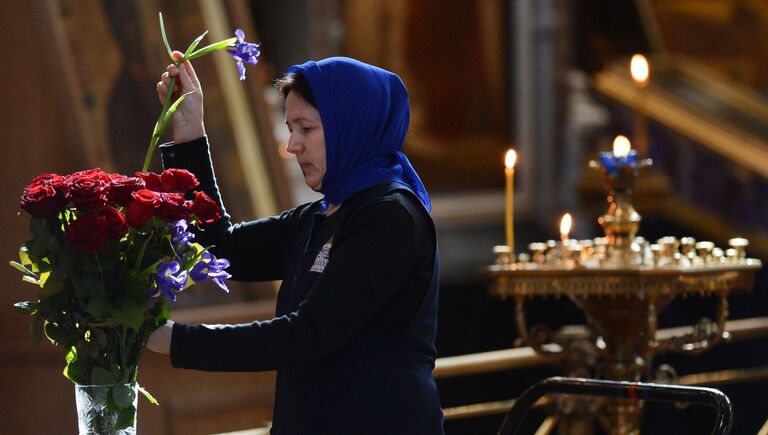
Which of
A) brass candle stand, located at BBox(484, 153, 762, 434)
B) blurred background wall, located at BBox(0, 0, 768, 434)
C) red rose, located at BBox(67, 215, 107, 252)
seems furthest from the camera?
blurred background wall, located at BBox(0, 0, 768, 434)

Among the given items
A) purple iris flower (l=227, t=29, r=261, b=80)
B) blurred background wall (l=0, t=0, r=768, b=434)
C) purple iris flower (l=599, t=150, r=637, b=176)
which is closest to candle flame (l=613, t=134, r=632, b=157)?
purple iris flower (l=599, t=150, r=637, b=176)

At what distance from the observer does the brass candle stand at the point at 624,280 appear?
11.6ft

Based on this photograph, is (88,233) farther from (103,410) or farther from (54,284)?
(103,410)

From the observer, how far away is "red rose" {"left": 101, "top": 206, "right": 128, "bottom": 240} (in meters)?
1.94

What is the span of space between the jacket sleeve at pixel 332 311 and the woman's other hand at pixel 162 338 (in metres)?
0.01

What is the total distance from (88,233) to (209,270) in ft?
0.72

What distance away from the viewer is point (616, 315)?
370 centimetres

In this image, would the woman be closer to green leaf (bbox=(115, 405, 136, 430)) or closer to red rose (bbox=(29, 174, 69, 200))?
green leaf (bbox=(115, 405, 136, 430))

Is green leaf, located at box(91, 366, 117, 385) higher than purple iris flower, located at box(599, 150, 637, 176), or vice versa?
purple iris flower, located at box(599, 150, 637, 176)

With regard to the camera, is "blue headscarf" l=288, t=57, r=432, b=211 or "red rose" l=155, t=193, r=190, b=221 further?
"blue headscarf" l=288, t=57, r=432, b=211

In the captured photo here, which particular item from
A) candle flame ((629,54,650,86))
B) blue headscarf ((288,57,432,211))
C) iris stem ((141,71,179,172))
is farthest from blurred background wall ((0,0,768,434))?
Answer: blue headscarf ((288,57,432,211))

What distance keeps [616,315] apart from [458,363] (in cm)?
53

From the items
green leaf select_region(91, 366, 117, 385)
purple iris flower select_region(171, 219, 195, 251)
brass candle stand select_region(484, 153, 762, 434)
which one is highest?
purple iris flower select_region(171, 219, 195, 251)

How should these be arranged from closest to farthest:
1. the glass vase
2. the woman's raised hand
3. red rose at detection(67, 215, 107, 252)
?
red rose at detection(67, 215, 107, 252) < the glass vase < the woman's raised hand
